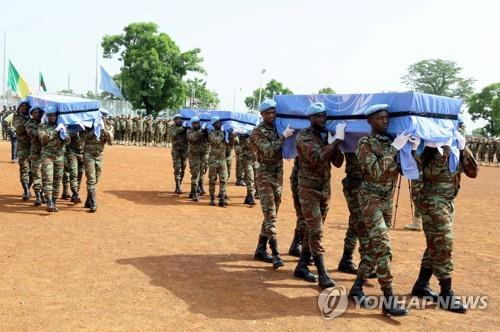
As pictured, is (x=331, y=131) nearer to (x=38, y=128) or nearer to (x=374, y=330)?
(x=374, y=330)

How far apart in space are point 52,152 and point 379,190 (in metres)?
6.51

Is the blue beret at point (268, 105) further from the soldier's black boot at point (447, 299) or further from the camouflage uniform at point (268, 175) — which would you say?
the soldier's black boot at point (447, 299)

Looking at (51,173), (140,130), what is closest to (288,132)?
(51,173)

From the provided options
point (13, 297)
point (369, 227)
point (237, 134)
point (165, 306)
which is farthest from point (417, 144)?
point (237, 134)

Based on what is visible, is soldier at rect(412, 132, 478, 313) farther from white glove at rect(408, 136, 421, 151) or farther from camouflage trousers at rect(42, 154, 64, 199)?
camouflage trousers at rect(42, 154, 64, 199)

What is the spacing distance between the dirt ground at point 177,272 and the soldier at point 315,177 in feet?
1.65

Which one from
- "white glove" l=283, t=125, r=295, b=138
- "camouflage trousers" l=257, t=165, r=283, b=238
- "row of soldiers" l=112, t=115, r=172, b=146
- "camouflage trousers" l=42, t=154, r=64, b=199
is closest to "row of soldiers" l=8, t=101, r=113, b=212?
"camouflage trousers" l=42, t=154, r=64, b=199

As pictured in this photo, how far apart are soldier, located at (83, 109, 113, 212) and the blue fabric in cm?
465

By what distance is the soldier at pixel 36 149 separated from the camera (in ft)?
30.5

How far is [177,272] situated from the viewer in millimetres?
6094

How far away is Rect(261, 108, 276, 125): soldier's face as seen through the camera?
21.1 feet

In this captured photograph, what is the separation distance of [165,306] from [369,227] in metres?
2.20

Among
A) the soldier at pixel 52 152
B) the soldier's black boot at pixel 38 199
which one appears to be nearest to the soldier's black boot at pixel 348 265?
the soldier at pixel 52 152

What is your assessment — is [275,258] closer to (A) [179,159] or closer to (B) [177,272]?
(B) [177,272]
